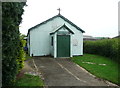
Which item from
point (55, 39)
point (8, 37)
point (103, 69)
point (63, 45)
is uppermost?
point (55, 39)

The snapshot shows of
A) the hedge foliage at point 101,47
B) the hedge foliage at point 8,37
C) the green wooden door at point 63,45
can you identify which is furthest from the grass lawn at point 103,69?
the hedge foliage at point 8,37

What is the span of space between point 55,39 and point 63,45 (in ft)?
3.79

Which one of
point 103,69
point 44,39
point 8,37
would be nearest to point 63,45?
point 44,39

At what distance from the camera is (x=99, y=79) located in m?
7.71

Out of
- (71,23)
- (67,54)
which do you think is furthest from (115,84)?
(71,23)

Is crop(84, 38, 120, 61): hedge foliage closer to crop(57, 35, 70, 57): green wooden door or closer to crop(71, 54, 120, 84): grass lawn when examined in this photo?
crop(71, 54, 120, 84): grass lawn

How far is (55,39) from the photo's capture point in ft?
53.1

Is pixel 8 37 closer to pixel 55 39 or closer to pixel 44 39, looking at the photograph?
pixel 55 39

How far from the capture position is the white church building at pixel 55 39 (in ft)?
53.6

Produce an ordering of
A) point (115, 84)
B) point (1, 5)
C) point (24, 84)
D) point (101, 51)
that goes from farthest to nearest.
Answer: point (101, 51)
point (115, 84)
point (24, 84)
point (1, 5)

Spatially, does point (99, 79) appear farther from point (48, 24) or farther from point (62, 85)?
point (48, 24)

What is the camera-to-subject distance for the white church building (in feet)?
53.6

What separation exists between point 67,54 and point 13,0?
12123mm

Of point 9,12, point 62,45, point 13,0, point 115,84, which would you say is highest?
point 13,0
